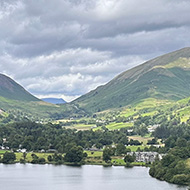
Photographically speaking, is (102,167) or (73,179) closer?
(73,179)

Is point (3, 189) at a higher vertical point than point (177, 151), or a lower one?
lower

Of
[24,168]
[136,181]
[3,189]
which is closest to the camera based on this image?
[3,189]

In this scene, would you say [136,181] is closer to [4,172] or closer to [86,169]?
[86,169]

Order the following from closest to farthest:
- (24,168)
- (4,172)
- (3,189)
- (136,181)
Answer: (3,189), (136,181), (4,172), (24,168)

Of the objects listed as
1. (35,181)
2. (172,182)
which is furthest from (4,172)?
(172,182)

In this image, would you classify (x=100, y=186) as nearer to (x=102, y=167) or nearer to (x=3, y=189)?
(x=3, y=189)

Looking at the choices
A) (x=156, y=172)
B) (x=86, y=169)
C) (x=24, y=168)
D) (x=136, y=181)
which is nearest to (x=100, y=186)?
(x=136, y=181)
